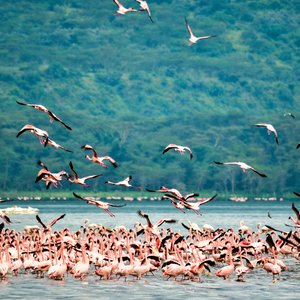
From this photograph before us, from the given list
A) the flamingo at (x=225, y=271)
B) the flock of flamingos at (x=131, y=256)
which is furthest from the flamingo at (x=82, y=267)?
the flamingo at (x=225, y=271)

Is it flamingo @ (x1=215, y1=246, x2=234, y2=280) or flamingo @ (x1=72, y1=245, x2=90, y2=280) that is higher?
flamingo @ (x1=215, y1=246, x2=234, y2=280)

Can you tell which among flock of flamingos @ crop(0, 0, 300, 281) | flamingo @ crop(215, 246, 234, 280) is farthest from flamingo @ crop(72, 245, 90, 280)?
flamingo @ crop(215, 246, 234, 280)

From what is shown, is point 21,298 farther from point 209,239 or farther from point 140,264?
point 209,239

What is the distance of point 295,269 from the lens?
2135 inches

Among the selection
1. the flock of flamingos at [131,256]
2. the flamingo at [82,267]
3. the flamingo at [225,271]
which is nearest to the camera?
the flock of flamingos at [131,256]

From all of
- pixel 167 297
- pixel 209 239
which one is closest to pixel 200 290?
pixel 167 297

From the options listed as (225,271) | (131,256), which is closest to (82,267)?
(131,256)

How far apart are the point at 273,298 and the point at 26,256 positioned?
589 inches

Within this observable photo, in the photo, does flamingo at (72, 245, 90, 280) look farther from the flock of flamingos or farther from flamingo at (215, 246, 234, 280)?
flamingo at (215, 246, 234, 280)

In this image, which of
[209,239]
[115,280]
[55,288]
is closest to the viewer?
[55,288]

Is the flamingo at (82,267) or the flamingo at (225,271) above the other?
the flamingo at (225,271)

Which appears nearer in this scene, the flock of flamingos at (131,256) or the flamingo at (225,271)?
the flock of flamingos at (131,256)

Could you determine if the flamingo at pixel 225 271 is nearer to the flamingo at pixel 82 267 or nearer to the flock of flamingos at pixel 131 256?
the flock of flamingos at pixel 131 256

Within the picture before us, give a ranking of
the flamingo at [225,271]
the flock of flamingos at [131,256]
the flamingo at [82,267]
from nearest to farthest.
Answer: the flock of flamingos at [131,256], the flamingo at [82,267], the flamingo at [225,271]
